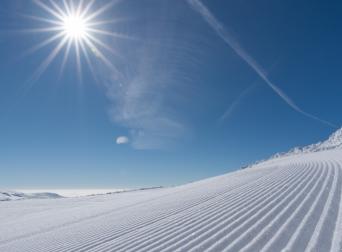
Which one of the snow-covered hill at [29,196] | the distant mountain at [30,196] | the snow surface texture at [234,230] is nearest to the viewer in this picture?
the snow surface texture at [234,230]

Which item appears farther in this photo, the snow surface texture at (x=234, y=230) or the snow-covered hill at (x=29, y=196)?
the snow-covered hill at (x=29, y=196)

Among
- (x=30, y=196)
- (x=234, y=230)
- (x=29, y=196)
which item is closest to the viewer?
(x=234, y=230)

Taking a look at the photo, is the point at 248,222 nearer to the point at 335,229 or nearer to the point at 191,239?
the point at 191,239

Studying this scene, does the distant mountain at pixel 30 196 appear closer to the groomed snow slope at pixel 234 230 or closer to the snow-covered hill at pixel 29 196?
the snow-covered hill at pixel 29 196

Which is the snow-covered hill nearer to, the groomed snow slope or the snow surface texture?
the groomed snow slope

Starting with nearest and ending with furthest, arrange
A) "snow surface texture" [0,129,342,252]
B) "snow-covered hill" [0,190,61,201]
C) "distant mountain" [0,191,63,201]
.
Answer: "snow surface texture" [0,129,342,252] → "distant mountain" [0,191,63,201] → "snow-covered hill" [0,190,61,201]

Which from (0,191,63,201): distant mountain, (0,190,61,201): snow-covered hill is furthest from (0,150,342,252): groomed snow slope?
(0,190,61,201): snow-covered hill

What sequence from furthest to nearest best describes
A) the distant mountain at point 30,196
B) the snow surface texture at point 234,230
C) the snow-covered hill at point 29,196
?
the snow-covered hill at point 29,196 < the distant mountain at point 30,196 < the snow surface texture at point 234,230

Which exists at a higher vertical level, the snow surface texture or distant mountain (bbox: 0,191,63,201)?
distant mountain (bbox: 0,191,63,201)

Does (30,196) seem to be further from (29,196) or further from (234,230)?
(234,230)

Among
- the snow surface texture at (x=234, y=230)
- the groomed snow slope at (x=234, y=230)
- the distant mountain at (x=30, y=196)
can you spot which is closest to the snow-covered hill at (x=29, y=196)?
the distant mountain at (x=30, y=196)

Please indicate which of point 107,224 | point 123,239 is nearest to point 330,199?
point 123,239

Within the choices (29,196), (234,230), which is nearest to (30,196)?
(29,196)

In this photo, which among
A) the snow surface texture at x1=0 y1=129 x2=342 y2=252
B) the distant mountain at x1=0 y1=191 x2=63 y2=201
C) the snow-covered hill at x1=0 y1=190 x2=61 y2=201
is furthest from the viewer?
the snow-covered hill at x1=0 y1=190 x2=61 y2=201
